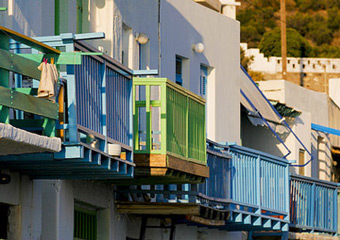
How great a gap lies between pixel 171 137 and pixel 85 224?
2.66 m

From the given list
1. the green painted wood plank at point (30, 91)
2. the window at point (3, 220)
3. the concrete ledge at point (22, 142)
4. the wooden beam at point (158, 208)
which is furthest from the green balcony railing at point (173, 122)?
the concrete ledge at point (22, 142)

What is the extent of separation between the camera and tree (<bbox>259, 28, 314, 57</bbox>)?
91.2 meters

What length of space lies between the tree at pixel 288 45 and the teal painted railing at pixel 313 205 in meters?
62.8

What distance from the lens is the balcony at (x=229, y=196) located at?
63.5ft

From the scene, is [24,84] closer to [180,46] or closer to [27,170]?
[27,170]

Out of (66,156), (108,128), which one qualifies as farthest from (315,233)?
(66,156)

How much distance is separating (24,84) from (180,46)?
919cm

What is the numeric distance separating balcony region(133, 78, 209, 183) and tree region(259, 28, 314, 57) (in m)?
72.2

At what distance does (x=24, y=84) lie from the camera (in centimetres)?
1456

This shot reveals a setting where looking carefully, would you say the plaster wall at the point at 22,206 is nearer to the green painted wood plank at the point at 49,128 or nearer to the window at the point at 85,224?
the green painted wood plank at the point at 49,128

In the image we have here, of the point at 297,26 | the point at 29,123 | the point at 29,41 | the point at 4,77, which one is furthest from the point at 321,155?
the point at 297,26

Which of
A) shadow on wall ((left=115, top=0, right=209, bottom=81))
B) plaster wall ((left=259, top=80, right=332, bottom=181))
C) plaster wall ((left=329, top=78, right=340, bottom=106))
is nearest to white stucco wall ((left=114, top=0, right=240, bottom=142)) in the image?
shadow on wall ((left=115, top=0, right=209, bottom=81))

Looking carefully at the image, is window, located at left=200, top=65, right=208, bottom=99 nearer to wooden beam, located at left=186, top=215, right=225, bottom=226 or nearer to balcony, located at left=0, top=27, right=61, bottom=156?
wooden beam, located at left=186, top=215, right=225, bottom=226

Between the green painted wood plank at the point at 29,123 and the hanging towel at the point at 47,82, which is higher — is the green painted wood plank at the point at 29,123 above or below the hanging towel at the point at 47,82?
below
